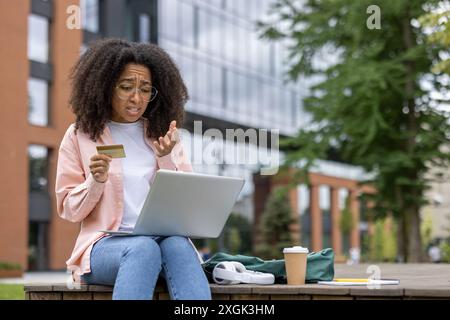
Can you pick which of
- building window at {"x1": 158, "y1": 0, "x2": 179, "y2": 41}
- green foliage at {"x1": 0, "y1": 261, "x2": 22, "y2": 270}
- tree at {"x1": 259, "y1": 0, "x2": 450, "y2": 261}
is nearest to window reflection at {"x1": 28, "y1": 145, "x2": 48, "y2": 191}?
green foliage at {"x1": 0, "y1": 261, "x2": 22, "y2": 270}

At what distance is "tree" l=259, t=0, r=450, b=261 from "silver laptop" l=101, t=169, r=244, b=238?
12162mm

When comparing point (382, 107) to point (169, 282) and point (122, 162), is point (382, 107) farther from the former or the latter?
point (169, 282)

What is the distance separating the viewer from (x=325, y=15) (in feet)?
59.6

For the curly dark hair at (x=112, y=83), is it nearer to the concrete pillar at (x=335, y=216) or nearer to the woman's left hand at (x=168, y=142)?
the woman's left hand at (x=168, y=142)

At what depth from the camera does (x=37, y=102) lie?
98.3 feet

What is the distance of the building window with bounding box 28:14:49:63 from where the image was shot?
29606mm

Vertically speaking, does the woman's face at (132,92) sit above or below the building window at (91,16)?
below

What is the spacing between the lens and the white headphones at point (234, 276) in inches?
161

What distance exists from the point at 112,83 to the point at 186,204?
2.84 ft

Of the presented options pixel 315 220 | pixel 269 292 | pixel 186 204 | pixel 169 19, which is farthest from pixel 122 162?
pixel 315 220

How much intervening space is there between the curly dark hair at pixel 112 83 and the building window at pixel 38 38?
26.2 m

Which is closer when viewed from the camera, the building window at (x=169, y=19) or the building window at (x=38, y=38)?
the building window at (x=38, y=38)

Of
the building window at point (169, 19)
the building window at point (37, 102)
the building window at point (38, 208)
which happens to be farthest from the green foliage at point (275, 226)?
the building window at point (37, 102)
